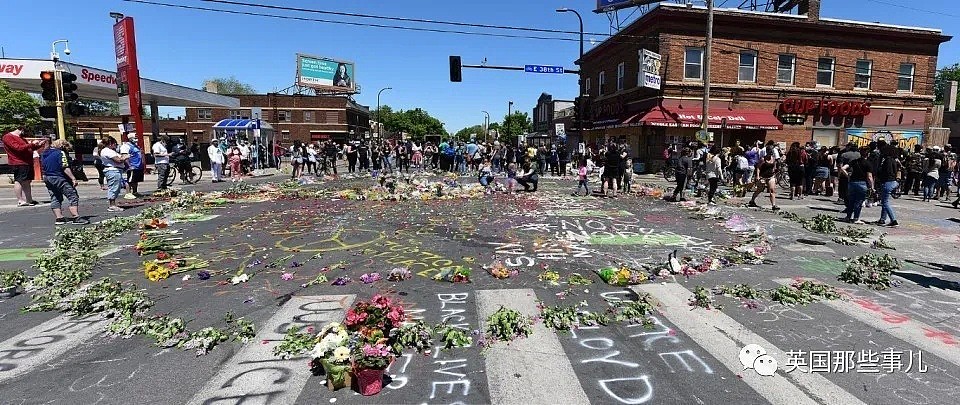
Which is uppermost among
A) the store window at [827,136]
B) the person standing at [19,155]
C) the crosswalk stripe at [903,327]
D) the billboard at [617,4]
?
the billboard at [617,4]

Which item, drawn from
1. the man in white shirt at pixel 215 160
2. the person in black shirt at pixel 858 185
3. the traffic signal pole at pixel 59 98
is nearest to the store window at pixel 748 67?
the person in black shirt at pixel 858 185

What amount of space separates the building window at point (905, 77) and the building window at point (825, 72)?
4420mm

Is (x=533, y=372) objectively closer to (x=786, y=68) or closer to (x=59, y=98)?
(x=59, y=98)

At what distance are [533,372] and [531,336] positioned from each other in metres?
0.67

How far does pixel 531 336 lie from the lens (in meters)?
4.32

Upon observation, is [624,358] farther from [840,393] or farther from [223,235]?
[223,235]

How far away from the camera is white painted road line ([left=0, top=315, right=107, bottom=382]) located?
3727mm

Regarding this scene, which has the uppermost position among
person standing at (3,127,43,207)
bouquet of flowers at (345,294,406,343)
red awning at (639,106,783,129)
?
red awning at (639,106,783,129)

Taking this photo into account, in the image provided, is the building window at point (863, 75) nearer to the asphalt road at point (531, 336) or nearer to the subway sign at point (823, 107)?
the subway sign at point (823, 107)

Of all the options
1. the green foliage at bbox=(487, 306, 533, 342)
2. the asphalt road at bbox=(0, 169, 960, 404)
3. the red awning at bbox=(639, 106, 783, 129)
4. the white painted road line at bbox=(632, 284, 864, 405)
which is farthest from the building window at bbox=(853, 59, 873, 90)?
the green foliage at bbox=(487, 306, 533, 342)

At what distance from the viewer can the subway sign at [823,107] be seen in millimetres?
26812

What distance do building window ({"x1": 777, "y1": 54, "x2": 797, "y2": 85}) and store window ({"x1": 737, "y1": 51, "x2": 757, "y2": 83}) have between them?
1.38 meters

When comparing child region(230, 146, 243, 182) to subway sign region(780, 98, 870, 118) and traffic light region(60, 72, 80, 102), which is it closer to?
traffic light region(60, 72, 80, 102)

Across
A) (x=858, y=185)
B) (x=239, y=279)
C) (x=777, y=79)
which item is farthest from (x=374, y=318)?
(x=777, y=79)
